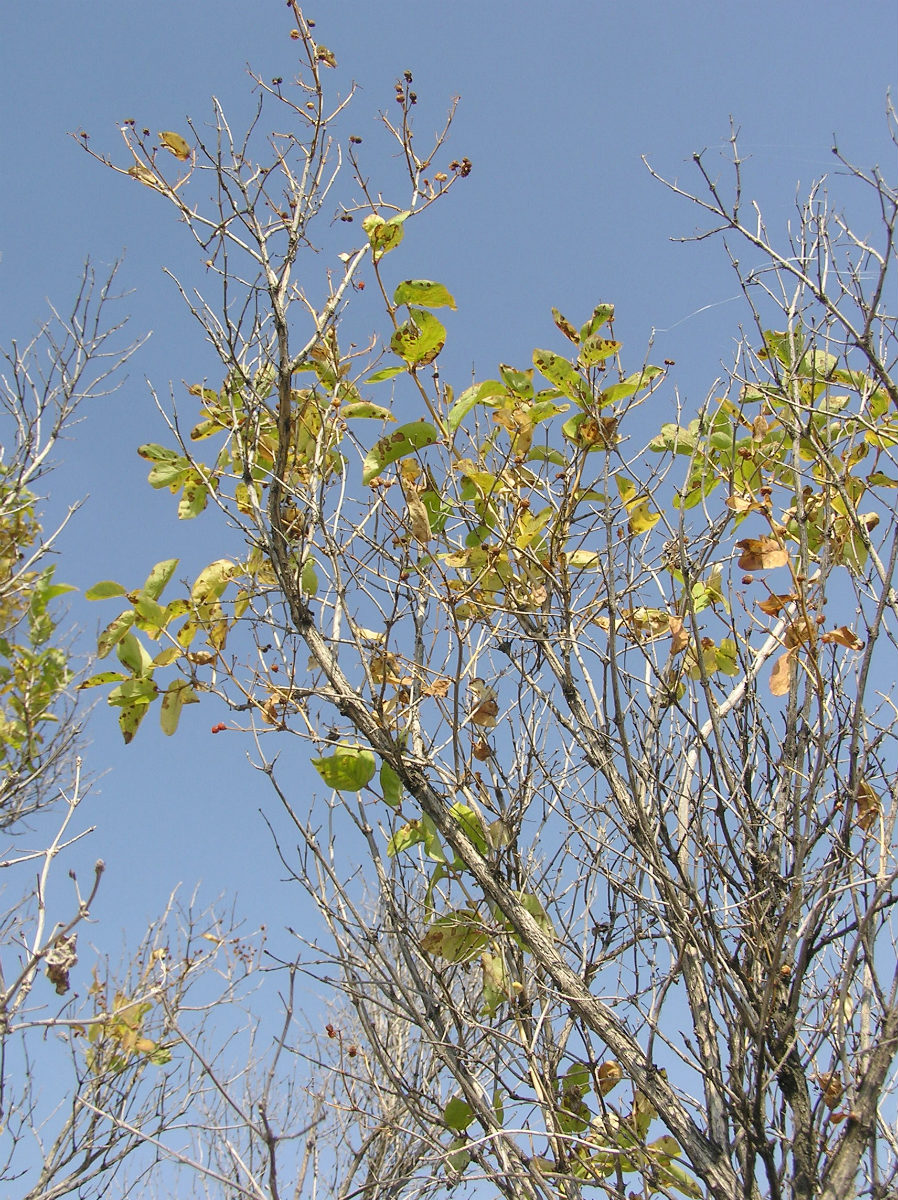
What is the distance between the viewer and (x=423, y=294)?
1.64 m

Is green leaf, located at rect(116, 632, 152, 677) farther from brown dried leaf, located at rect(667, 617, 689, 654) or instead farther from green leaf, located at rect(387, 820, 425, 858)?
brown dried leaf, located at rect(667, 617, 689, 654)

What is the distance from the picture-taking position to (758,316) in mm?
1933

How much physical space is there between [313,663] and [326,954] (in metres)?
0.70

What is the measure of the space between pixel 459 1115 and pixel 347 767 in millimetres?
789

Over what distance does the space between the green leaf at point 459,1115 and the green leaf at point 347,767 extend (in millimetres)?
720

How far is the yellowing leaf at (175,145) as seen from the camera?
1.89 m

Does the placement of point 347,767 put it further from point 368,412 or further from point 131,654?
point 368,412

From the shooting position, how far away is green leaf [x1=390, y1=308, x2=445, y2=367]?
5.46 ft

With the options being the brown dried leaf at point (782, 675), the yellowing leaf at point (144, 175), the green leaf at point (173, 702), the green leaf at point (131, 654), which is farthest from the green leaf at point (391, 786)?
the yellowing leaf at point (144, 175)

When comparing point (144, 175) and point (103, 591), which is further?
point (144, 175)

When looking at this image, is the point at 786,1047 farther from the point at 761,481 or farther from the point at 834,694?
the point at 761,481

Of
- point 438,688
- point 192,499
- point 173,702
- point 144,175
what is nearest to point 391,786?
point 438,688

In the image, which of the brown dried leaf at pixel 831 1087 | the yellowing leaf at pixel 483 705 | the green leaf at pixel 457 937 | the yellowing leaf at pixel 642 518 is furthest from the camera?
the yellowing leaf at pixel 642 518

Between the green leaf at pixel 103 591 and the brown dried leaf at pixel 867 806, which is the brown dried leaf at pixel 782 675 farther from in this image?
the green leaf at pixel 103 591
